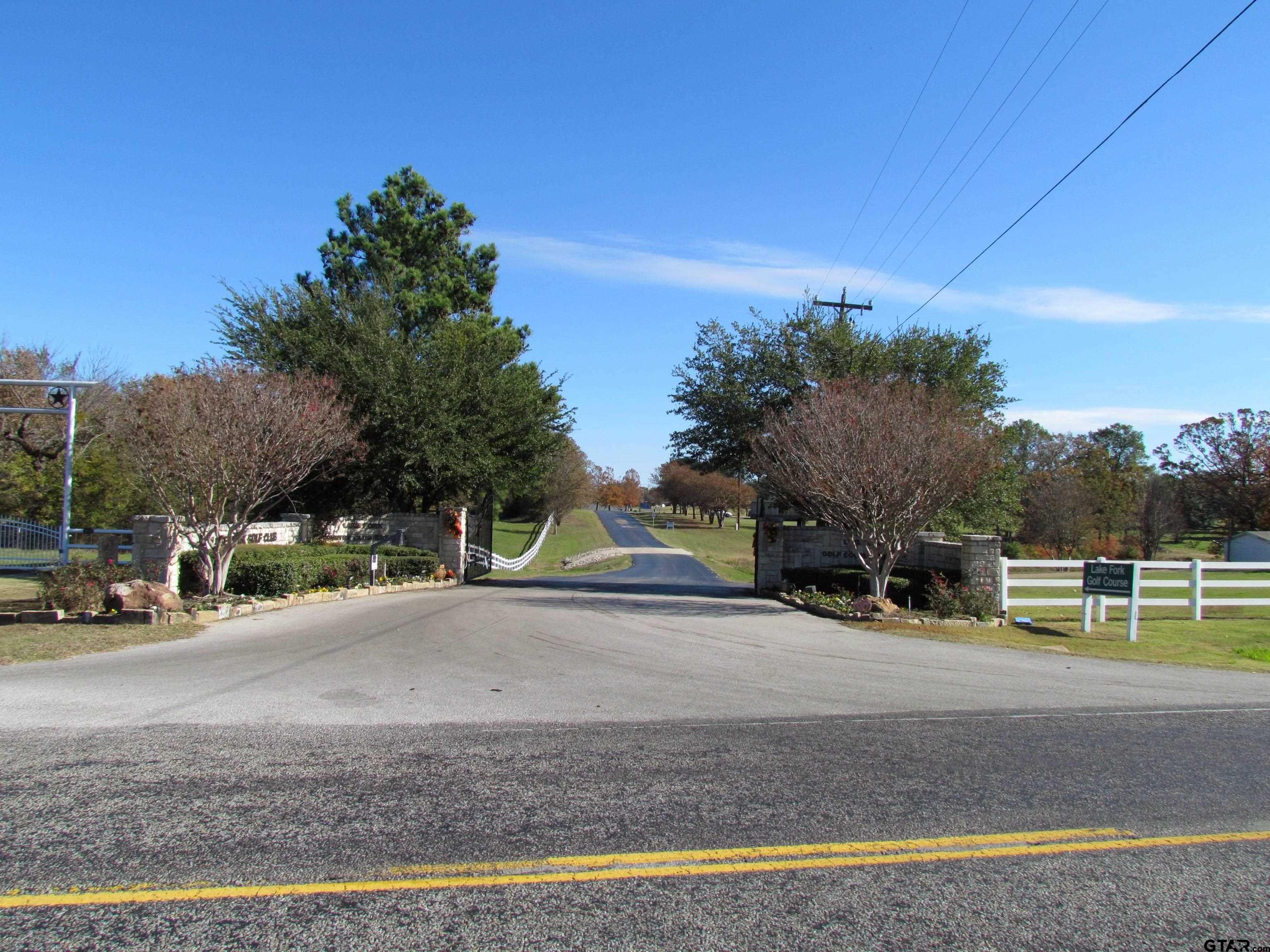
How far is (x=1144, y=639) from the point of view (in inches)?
594

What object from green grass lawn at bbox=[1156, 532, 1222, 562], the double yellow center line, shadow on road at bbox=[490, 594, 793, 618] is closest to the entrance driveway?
shadow on road at bbox=[490, 594, 793, 618]

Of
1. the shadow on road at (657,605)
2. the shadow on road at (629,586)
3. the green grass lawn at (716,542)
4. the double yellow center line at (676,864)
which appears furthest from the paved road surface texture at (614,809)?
the green grass lawn at (716,542)

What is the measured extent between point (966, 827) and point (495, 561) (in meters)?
33.7

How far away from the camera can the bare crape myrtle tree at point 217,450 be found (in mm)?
14414

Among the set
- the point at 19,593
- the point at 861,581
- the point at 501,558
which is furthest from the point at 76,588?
the point at 501,558

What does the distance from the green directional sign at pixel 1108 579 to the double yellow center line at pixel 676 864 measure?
37.1 ft

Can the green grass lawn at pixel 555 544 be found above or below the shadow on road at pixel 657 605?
below

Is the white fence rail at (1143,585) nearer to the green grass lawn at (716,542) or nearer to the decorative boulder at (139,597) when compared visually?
the green grass lawn at (716,542)

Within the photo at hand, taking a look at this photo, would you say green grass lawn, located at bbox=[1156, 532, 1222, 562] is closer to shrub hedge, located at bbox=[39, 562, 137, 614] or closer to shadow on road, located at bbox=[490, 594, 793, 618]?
shadow on road, located at bbox=[490, 594, 793, 618]

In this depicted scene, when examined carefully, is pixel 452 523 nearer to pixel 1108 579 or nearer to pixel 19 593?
pixel 19 593

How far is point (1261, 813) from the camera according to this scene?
17.2 feet

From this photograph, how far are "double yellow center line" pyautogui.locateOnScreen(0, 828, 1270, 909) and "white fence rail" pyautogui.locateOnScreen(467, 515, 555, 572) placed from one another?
2354 centimetres

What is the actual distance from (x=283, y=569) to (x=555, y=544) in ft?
172

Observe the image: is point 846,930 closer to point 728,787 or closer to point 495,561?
point 728,787
